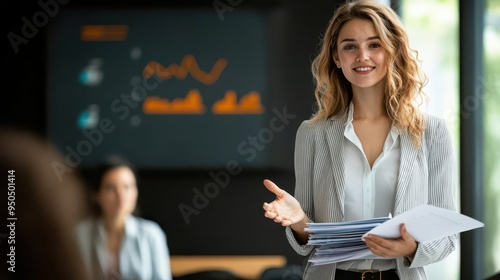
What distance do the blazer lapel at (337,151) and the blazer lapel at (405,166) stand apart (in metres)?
0.13

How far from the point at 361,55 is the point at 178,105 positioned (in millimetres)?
3180

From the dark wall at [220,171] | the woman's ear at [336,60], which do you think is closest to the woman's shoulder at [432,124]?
the woman's ear at [336,60]

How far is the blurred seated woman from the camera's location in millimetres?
4559

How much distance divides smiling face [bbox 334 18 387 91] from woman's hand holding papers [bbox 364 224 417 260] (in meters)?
0.38

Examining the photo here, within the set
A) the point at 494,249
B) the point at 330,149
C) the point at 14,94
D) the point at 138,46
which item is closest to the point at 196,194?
the point at 138,46

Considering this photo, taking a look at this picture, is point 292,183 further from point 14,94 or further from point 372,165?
point 372,165

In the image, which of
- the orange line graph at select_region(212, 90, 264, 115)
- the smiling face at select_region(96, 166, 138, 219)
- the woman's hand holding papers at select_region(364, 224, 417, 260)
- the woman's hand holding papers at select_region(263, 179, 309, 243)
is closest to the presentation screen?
the orange line graph at select_region(212, 90, 264, 115)

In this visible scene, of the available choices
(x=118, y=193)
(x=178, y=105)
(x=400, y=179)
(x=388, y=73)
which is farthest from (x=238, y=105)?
(x=400, y=179)

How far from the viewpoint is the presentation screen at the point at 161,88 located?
4840 mm

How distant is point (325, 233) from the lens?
1.71 metres

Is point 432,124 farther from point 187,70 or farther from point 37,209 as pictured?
point 37,209

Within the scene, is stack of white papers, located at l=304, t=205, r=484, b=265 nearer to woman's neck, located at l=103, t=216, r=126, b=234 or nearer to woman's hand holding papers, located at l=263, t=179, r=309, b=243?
woman's hand holding papers, located at l=263, t=179, r=309, b=243

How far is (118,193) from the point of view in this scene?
4828mm

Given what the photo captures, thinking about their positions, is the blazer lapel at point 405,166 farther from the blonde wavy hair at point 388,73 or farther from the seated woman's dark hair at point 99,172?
the seated woman's dark hair at point 99,172
